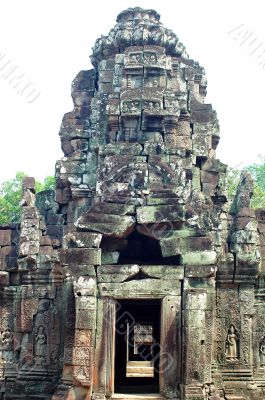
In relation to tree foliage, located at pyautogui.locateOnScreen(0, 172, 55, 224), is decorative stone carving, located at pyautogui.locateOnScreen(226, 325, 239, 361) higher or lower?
lower

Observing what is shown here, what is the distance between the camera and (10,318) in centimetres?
1216

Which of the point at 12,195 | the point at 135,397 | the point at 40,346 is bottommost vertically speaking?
the point at 135,397

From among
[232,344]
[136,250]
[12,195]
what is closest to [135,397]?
[232,344]

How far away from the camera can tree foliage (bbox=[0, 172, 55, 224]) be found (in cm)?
2977

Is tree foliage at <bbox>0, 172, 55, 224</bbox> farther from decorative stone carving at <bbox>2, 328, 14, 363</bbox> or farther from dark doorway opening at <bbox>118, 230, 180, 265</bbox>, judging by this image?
dark doorway opening at <bbox>118, 230, 180, 265</bbox>

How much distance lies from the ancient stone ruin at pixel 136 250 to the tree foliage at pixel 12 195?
15.1 m

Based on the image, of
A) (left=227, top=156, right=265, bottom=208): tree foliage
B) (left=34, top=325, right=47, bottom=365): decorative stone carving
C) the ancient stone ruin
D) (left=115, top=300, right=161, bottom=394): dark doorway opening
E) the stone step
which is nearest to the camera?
the stone step

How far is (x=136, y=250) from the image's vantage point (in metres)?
11.2

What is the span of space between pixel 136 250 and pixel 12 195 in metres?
21.2

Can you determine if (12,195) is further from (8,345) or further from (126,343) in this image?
(8,345)

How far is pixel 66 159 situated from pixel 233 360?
4.72 meters

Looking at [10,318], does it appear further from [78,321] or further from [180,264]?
[180,264]

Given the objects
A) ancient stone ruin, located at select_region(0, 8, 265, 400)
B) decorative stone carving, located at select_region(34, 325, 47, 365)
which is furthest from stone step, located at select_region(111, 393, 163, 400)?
decorative stone carving, located at select_region(34, 325, 47, 365)

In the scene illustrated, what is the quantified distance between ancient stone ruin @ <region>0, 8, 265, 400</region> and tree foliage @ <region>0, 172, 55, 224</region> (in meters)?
15.1
